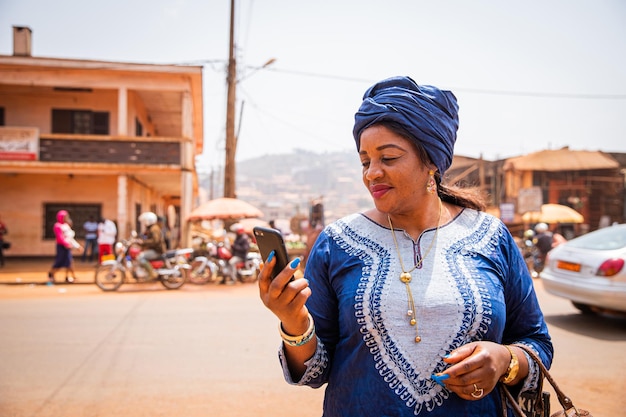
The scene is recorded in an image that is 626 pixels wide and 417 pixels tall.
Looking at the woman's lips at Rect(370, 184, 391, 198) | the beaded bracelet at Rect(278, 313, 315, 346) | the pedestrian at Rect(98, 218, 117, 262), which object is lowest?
the pedestrian at Rect(98, 218, 117, 262)

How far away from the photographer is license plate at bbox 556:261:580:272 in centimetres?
718

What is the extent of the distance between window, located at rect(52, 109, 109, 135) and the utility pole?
5.49 m

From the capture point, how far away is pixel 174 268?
1165cm

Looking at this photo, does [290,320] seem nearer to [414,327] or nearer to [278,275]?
[278,275]

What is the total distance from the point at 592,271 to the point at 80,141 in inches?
606

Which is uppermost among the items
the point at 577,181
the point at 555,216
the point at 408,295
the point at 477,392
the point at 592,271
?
the point at 577,181

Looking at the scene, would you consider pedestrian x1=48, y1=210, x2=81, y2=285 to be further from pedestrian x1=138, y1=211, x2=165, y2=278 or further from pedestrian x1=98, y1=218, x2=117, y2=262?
pedestrian x1=98, y1=218, x2=117, y2=262

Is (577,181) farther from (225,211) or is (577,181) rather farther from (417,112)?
(417,112)

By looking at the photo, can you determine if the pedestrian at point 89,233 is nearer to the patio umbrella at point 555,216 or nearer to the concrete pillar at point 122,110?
the concrete pillar at point 122,110

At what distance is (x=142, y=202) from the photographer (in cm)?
2359

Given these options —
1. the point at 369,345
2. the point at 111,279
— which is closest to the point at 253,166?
the point at 111,279

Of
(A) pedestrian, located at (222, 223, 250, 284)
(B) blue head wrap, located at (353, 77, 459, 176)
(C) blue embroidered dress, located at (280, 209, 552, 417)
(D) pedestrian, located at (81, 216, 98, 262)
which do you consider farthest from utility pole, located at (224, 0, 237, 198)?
(C) blue embroidered dress, located at (280, 209, 552, 417)

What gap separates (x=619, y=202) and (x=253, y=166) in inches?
5689

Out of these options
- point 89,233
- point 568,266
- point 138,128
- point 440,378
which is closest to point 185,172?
point 89,233
